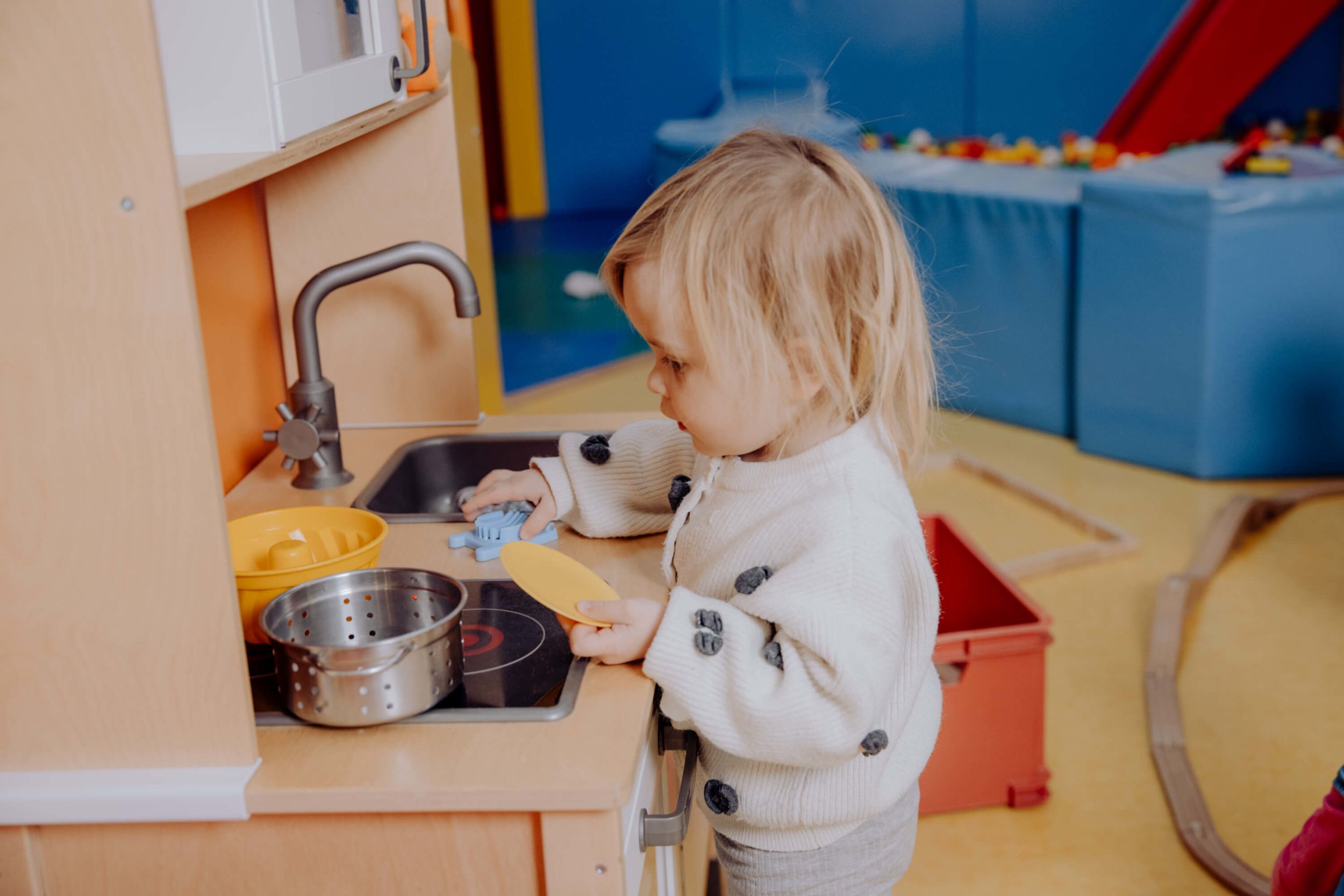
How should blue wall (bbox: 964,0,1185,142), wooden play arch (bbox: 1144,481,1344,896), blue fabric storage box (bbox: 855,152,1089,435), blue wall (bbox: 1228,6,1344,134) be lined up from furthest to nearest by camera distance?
blue wall (bbox: 964,0,1185,142) < blue wall (bbox: 1228,6,1344,134) < blue fabric storage box (bbox: 855,152,1089,435) < wooden play arch (bbox: 1144,481,1344,896)

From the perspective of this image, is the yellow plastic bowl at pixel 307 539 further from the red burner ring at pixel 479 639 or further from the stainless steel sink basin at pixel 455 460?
the stainless steel sink basin at pixel 455 460

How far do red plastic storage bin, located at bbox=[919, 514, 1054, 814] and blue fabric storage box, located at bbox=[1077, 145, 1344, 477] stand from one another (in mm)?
1360

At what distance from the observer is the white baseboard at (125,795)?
83 centimetres

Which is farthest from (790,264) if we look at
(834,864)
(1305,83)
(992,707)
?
(1305,83)

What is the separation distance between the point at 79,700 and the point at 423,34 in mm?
829

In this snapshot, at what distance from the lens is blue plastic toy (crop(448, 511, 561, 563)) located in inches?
49.2

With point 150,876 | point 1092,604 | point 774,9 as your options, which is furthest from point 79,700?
point 774,9

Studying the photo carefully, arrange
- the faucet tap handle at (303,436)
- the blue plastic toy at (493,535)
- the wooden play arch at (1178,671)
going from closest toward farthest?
the blue plastic toy at (493,535)
the faucet tap handle at (303,436)
the wooden play arch at (1178,671)

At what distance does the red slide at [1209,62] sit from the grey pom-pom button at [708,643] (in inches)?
186

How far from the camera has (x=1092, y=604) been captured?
2.57 metres

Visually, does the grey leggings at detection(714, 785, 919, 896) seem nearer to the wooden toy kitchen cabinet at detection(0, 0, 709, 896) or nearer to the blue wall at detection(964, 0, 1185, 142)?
the wooden toy kitchen cabinet at detection(0, 0, 709, 896)

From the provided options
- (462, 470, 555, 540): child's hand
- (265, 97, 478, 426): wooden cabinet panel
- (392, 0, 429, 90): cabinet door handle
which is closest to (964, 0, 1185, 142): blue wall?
(265, 97, 478, 426): wooden cabinet panel

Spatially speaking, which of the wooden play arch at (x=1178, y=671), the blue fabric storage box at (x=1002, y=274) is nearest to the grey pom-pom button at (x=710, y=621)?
the wooden play arch at (x=1178, y=671)

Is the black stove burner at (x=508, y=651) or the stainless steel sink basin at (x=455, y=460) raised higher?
the black stove burner at (x=508, y=651)
